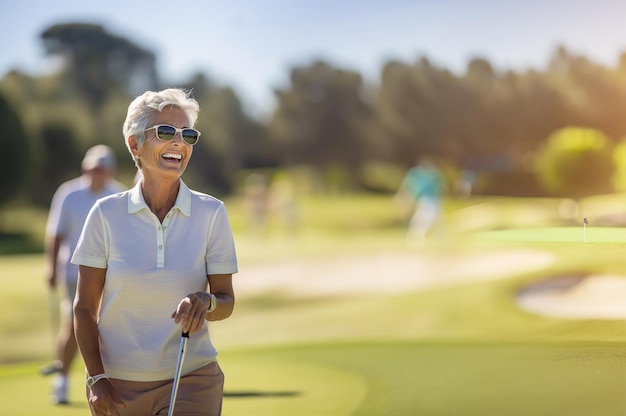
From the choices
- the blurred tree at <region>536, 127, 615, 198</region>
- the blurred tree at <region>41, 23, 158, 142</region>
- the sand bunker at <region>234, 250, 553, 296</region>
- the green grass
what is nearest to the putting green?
the green grass

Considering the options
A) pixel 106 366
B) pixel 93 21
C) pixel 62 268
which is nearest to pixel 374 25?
pixel 93 21

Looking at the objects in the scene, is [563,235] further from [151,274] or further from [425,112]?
[425,112]

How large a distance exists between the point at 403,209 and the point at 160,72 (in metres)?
5.65

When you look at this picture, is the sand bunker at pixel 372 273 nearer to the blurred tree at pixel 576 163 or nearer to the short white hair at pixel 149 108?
the blurred tree at pixel 576 163

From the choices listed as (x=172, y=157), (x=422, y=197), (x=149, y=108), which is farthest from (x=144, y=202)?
(x=422, y=197)

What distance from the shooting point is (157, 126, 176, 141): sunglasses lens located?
2418 millimetres

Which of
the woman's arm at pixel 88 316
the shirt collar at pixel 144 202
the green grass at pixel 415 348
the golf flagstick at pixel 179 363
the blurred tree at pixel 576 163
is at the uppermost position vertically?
the blurred tree at pixel 576 163

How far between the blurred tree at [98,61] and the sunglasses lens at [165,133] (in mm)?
15797

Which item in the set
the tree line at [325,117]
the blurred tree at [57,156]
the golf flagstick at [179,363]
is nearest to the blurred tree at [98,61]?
the tree line at [325,117]

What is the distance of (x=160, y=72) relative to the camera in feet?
58.2

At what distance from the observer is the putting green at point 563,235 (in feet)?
10.6

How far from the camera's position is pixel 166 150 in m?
2.43

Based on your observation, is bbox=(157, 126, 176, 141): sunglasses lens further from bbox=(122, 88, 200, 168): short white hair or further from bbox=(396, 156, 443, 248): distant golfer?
bbox=(396, 156, 443, 248): distant golfer

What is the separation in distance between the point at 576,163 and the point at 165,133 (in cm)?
967
